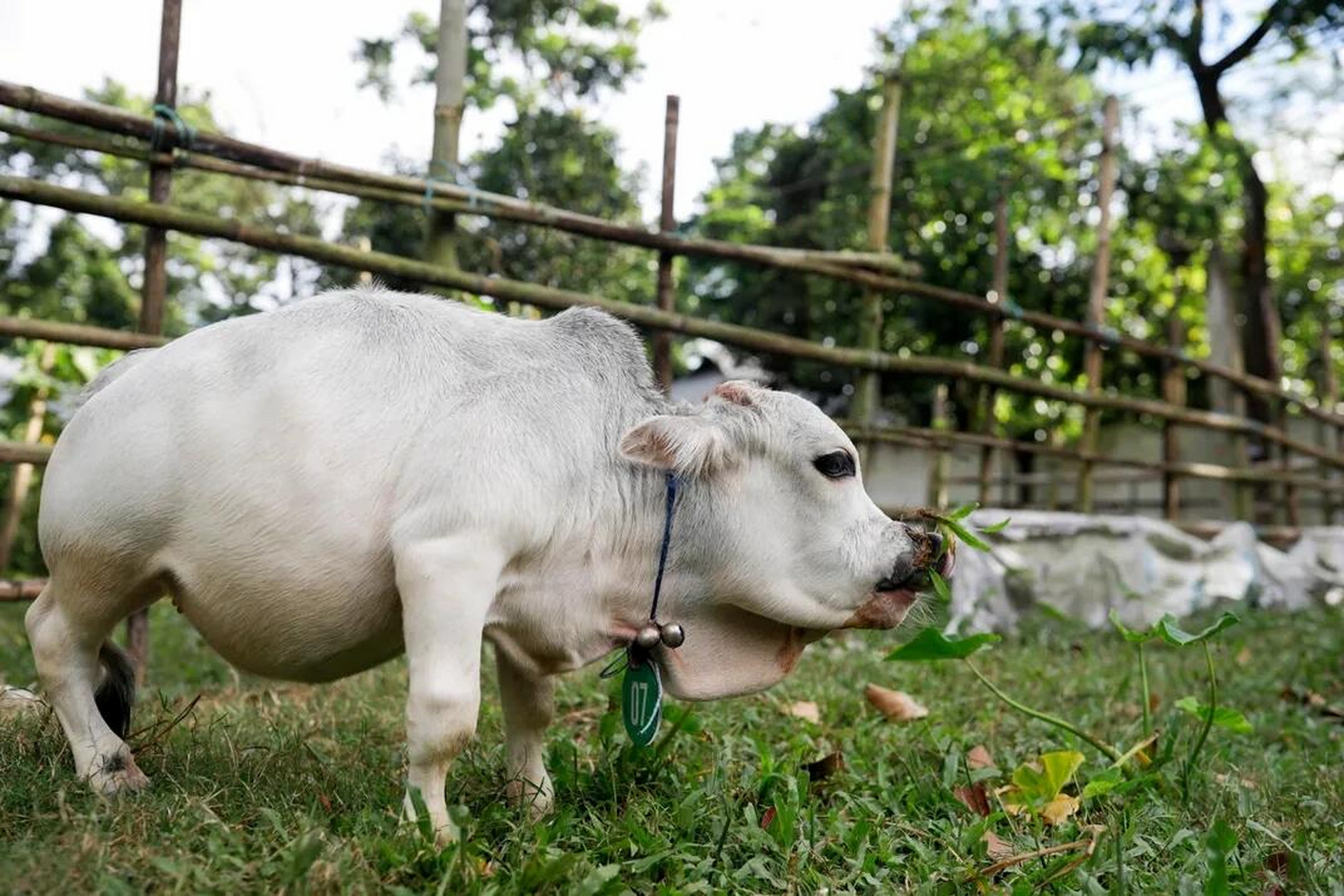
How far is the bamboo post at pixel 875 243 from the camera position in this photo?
5953mm

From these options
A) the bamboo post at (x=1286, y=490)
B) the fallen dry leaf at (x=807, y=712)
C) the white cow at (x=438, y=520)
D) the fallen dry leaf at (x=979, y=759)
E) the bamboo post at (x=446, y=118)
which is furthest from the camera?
the bamboo post at (x=1286, y=490)

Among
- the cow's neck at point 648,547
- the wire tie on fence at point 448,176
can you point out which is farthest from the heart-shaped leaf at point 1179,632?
the wire tie on fence at point 448,176

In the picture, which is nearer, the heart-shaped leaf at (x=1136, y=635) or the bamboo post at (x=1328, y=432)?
the heart-shaped leaf at (x=1136, y=635)

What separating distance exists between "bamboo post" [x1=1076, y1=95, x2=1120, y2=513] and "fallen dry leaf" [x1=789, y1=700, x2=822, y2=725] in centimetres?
473

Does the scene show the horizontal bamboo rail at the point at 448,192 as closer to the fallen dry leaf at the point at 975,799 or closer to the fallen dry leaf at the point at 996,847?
the fallen dry leaf at the point at 975,799

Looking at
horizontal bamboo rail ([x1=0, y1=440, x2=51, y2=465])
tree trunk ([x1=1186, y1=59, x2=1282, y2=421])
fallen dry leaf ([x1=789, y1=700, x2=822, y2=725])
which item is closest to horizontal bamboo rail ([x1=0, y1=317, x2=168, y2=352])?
horizontal bamboo rail ([x1=0, y1=440, x2=51, y2=465])

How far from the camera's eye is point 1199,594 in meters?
7.05

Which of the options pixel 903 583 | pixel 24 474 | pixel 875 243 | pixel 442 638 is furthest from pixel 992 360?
pixel 24 474

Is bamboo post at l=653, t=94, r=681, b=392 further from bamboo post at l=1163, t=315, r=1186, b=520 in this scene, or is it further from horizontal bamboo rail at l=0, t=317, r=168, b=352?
bamboo post at l=1163, t=315, r=1186, b=520

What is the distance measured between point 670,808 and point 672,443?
33.3 inches

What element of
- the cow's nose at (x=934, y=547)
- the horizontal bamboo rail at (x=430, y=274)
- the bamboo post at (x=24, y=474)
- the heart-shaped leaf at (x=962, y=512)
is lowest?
the bamboo post at (x=24, y=474)

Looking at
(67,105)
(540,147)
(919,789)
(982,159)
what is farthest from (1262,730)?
(982,159)

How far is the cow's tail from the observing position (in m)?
2.53

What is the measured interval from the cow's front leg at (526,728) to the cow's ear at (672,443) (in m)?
0.56
